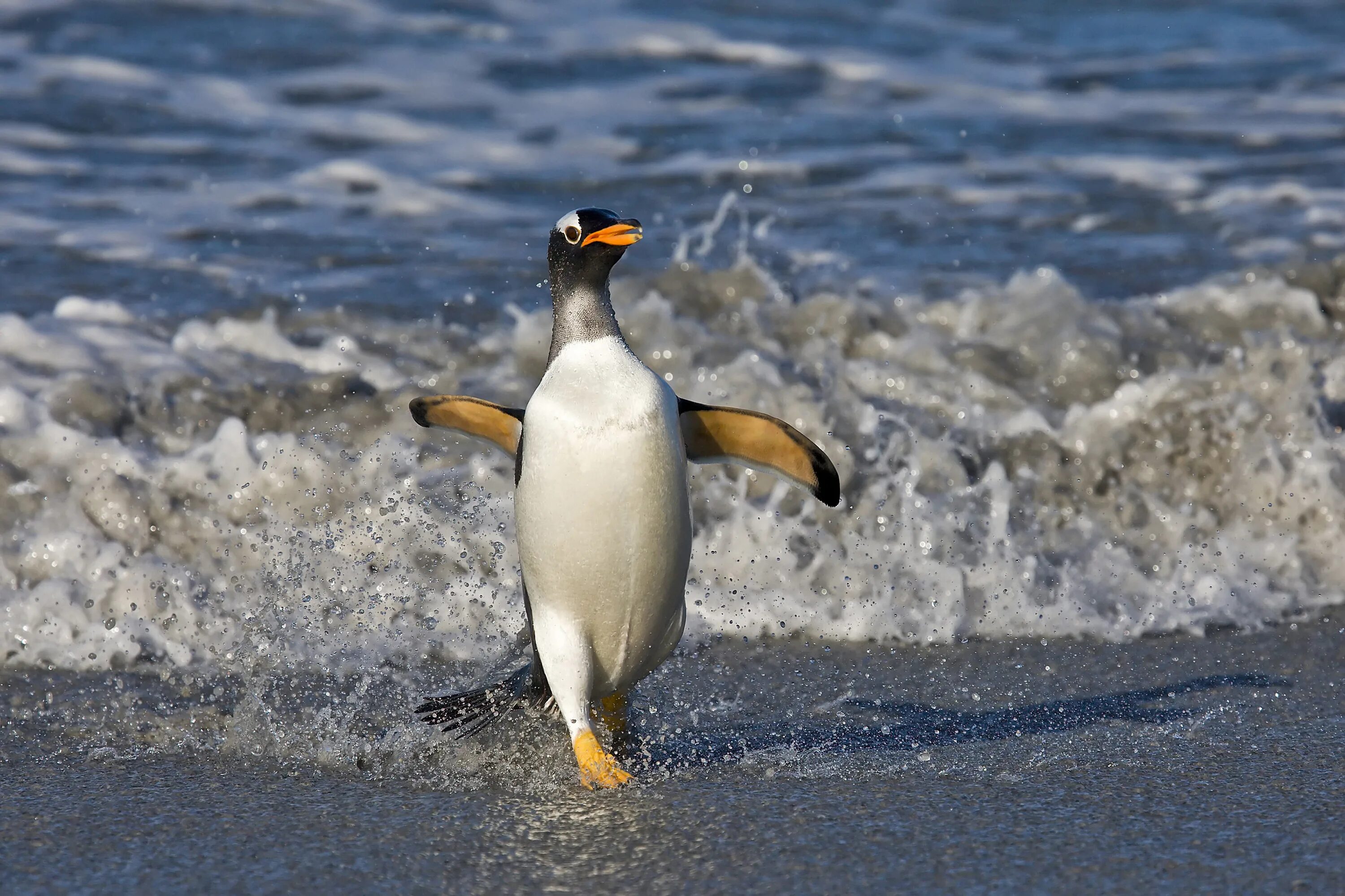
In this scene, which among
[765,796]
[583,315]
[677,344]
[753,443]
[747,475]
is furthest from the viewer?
[677,344]

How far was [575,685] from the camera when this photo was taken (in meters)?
3.04

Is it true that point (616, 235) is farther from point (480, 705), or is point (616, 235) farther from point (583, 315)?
point (480, 705)

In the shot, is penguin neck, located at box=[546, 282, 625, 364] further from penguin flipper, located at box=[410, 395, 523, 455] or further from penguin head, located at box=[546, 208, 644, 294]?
penguin flipper, located at box=[410, 395, 523, 455]

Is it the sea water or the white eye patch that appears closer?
the white eye patch

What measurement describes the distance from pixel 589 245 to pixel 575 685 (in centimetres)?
88

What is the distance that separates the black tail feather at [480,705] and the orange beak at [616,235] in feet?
3.16

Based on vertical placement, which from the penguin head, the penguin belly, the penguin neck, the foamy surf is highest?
the penguin head

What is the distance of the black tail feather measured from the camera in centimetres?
314

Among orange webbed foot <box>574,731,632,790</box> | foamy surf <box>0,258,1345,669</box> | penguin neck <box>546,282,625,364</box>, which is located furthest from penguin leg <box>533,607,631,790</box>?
foamy surf <box>0,258,1345,669</box>

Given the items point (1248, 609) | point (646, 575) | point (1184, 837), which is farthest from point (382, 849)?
point (1248, 609)

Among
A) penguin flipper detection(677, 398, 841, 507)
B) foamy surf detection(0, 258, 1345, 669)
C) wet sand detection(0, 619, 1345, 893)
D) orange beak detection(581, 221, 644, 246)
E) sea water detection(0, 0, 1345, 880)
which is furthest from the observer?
foamy surf detection(0, 258, 1345, 669)

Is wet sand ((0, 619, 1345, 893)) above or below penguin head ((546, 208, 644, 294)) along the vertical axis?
below

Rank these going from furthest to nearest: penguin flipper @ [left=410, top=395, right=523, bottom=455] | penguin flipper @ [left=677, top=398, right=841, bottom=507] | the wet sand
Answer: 1. penguin flipper @ [left=410, top=395, right=523, bottom=455]
2. penguin flipper @ [left=677, top=398, right=841, bottom=507]
3. the wet sand

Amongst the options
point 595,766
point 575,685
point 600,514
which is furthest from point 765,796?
point 600,514
